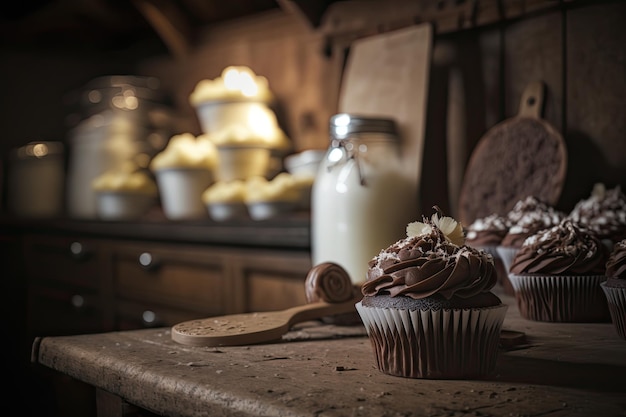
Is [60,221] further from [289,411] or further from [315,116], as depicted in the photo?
[289,411]

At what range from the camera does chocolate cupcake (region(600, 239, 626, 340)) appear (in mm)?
992

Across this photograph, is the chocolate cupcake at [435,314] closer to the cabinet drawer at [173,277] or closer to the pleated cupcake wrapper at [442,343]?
the pleated cupcake wrapper at [442,343]

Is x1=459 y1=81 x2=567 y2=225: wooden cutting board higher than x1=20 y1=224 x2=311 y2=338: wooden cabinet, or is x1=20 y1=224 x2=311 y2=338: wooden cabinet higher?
x1=459 y1=81 x2=567 y2=225: wooden cutting board

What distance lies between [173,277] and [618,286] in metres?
1.74

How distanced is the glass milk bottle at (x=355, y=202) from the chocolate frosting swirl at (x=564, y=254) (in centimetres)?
44

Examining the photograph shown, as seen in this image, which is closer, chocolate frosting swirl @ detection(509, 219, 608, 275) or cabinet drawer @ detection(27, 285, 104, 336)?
chocolate frosting swirl @ detection(509, 219, 608, 275)

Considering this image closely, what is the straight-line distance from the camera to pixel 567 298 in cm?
120

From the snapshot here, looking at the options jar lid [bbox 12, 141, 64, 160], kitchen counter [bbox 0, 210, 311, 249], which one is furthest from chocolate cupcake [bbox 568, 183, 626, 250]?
jar lid [bbox 12, 141, 64, 160]

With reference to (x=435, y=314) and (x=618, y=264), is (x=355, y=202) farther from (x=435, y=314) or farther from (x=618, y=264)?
(x=435, y=314)

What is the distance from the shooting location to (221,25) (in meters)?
3.05

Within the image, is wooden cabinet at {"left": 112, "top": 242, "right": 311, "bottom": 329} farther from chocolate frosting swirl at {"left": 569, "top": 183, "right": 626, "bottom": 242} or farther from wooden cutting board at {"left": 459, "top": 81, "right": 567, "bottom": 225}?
chocolate frosting swirl at {"left": 569, "top": 183, "right": 626, "bottom": 242}

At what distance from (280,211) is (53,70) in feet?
6.40

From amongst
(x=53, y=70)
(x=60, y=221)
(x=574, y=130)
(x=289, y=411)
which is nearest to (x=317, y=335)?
(x=289, y=411)

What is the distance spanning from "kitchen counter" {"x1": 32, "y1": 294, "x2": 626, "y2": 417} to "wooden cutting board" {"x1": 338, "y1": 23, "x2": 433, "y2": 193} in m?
0.83
